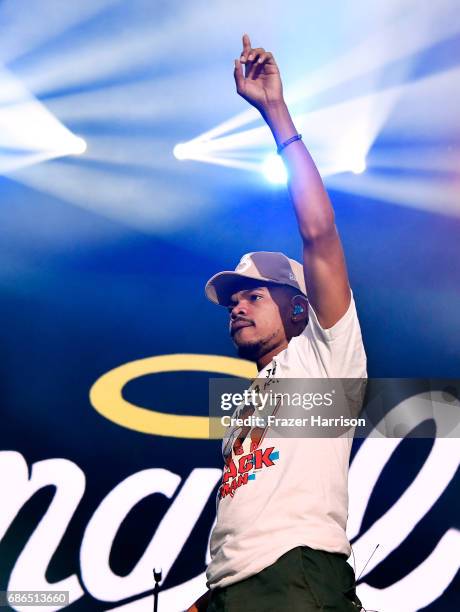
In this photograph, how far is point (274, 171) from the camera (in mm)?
3871

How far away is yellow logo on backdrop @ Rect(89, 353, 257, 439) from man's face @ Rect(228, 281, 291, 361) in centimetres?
140

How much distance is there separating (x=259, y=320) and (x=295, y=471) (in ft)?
1.95

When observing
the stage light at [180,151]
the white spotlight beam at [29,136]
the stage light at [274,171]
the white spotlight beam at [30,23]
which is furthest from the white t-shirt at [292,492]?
the white spotlight beam at [30,23]

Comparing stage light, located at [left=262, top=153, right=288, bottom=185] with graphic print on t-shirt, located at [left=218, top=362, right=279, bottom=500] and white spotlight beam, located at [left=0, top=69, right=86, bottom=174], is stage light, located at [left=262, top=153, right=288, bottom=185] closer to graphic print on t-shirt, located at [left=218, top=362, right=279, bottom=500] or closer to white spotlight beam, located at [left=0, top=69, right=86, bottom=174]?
white spotlight beam, located at [left=0, top=69, right=86, bottom=174]

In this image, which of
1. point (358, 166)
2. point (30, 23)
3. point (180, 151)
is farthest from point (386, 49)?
point (30, 23)

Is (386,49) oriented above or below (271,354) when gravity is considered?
above

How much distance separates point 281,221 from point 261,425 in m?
2.18

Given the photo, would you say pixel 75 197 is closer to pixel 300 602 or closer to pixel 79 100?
pixel 79 100

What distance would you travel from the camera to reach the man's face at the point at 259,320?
2023mm

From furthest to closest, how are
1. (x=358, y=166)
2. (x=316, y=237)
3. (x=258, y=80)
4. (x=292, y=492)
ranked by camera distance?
(x=358, y=166), (x=258, y=80), (x=316, y=237), (x=292, y=492)

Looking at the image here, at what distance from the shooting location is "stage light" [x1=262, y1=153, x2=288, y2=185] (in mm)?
3852

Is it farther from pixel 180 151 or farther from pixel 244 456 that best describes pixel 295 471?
pixel 180 151

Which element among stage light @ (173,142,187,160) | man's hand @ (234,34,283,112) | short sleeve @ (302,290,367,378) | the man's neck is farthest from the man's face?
stage light @ (173,142,187,160)

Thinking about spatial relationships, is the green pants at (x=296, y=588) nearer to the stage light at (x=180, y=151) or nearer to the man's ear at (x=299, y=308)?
the man's ear at (x=299, y=308)
